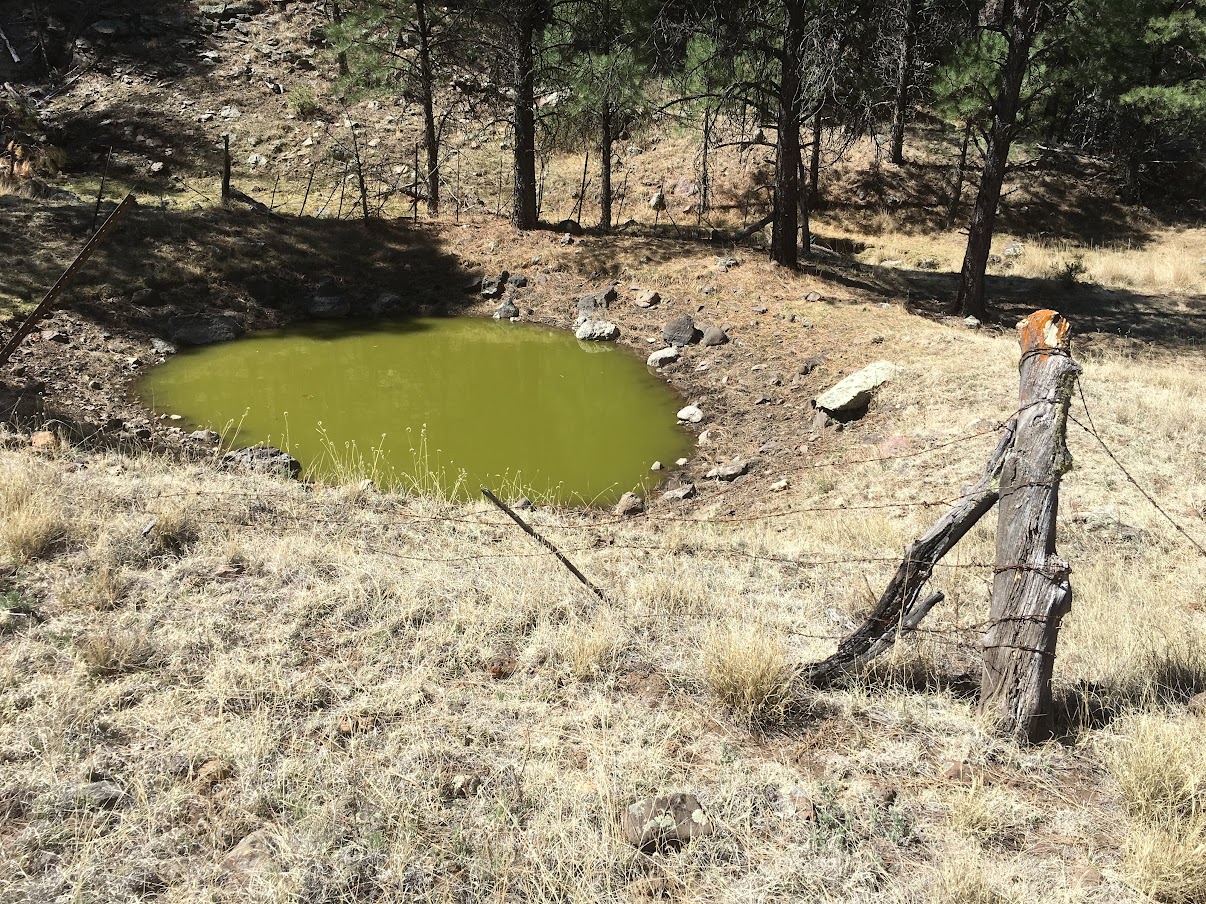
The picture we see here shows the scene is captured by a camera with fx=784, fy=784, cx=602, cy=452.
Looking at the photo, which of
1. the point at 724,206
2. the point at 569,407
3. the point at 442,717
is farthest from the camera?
the point at 724,206

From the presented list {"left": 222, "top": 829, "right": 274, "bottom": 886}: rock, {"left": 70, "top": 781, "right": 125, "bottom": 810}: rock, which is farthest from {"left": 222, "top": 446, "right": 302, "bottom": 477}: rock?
{"left": 222, "top": 829, "right": 274, "bottom": 886}: rock

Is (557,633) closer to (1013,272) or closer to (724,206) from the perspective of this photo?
(1013,272)

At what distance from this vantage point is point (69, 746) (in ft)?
10.6

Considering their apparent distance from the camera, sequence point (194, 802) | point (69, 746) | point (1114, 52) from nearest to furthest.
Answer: point (194, 802), point (69, 746), point (1114, 52)

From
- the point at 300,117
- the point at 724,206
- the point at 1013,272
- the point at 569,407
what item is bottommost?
the point at 569,407

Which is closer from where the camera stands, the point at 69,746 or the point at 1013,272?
the point at 69,746

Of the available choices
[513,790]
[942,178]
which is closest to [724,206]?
[942,178]

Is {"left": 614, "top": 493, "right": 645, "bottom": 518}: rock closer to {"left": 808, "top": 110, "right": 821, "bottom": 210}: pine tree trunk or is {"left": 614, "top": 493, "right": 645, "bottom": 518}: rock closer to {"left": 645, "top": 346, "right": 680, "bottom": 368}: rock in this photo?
{"left": 645, "top": 346, "right": 680, "bottom": 368}: rock

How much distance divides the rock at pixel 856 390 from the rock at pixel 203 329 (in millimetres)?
9176

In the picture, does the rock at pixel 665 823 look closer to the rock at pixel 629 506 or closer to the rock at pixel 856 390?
the rock at pixel 629 506

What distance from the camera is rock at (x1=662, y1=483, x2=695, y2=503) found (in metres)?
8.24

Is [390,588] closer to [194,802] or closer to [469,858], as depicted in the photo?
[194,802]

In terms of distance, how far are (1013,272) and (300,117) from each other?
67.7ft

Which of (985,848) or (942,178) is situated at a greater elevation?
(942,178)
